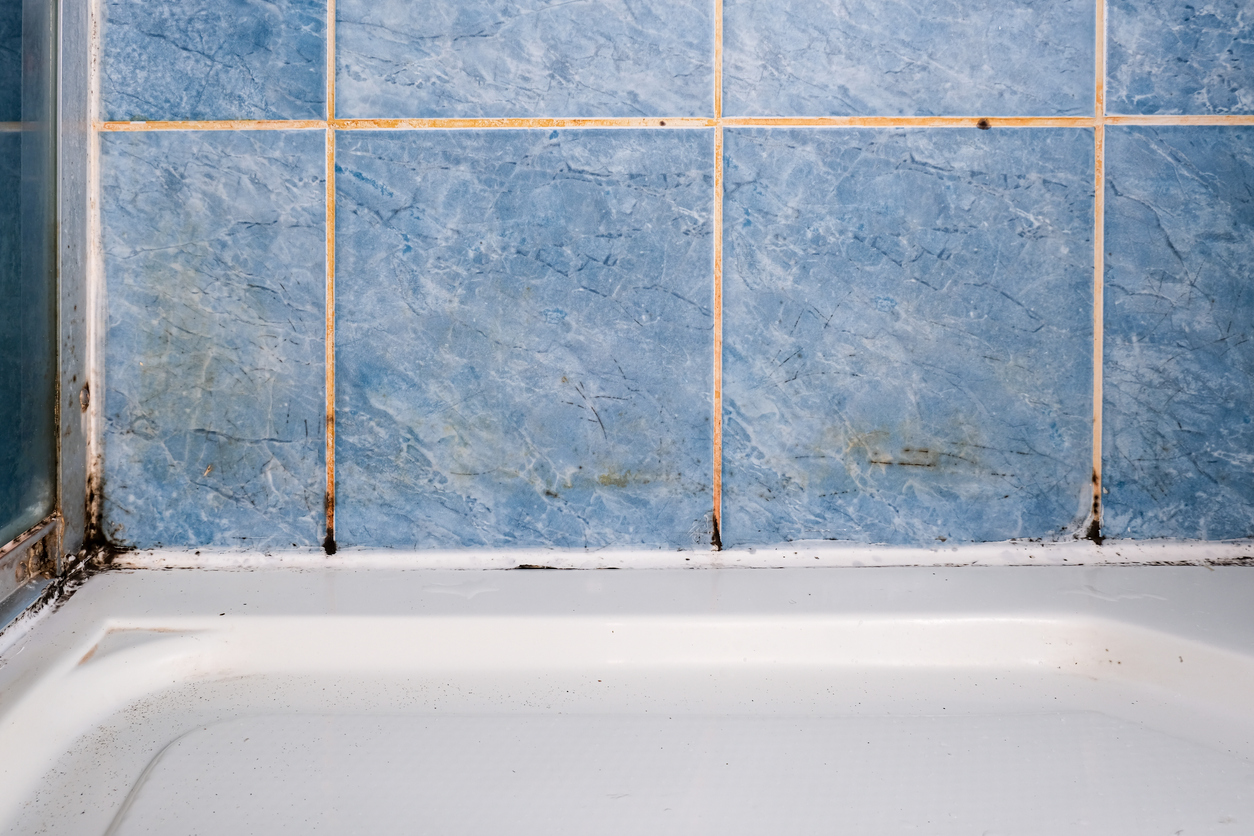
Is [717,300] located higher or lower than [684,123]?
lower

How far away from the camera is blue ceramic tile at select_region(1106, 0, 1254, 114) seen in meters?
0.74

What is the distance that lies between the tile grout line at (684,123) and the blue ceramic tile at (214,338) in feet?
0.04

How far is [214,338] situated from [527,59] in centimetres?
43

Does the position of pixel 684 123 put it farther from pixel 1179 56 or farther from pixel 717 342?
pixel 1179 56

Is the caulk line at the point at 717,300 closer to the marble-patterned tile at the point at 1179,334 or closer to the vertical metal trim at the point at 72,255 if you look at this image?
the marble-patterned tile at the point at 1179,334

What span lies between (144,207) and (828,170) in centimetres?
70

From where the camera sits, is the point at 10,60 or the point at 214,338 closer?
the point at 10,60

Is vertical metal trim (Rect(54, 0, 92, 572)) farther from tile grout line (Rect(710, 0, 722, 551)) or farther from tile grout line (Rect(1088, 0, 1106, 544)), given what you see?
tile grout line (Rect(1088, 0, 1106, 544))

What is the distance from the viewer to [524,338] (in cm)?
75

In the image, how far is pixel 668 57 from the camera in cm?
74

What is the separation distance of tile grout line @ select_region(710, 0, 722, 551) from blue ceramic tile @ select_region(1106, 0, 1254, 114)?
396 mm

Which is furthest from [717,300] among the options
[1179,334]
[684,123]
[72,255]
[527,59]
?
[72,255]

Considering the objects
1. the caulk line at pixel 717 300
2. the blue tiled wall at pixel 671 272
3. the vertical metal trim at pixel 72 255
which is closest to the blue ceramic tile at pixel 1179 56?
the blue tiled wall at pixel 671 272

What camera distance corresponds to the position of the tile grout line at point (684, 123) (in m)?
0.74
